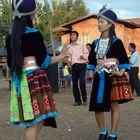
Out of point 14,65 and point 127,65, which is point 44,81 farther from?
point 127,65

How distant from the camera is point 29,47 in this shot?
192 inches

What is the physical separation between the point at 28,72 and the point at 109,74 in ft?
6.10

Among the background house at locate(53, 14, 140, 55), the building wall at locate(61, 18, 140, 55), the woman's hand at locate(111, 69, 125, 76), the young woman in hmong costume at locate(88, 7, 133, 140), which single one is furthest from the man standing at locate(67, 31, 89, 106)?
the building wall at locate(61, 18, 140, 55)

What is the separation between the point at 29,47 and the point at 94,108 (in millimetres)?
2058

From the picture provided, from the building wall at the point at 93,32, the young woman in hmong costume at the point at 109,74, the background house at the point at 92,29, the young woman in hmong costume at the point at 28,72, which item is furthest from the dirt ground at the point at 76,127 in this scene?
the building wall at the point at 93,32

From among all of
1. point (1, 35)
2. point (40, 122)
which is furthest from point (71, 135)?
point (1, 35)

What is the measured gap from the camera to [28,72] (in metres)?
4.97

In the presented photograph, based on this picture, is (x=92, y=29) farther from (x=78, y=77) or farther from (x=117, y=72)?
(x=117, y=72)

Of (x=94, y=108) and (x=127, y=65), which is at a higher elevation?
(x=127, y=65)

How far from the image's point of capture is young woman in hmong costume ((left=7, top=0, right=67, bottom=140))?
4.88 m

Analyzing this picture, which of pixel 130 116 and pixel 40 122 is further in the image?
pixel 130 116

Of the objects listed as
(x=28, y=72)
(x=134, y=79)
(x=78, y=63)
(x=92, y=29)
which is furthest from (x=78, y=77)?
(x=92, y=29)

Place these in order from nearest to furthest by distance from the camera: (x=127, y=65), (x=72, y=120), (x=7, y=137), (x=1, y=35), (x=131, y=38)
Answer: (x=127, y=65) → (x=7, y=137) → (x=72, y=120) → (x=1, y=35) → (x=131, y=38)

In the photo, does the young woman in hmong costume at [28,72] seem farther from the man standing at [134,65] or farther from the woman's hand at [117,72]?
the man standing at [134,65]
